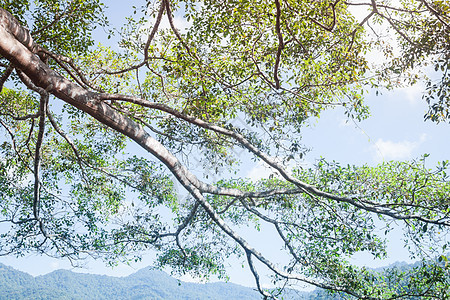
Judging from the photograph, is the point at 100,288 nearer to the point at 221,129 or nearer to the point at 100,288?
the point at 100,288

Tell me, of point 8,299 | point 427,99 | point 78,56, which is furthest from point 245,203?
point 8,299

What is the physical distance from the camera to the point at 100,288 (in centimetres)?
15262

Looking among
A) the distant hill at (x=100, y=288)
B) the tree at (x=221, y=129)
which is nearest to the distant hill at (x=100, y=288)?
the distant hill at (x=100, y=288)

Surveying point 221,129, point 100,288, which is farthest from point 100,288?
point 221,129

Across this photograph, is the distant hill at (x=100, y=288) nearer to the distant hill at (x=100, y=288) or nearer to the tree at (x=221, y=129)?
the distant hill at (x=100, y=288)

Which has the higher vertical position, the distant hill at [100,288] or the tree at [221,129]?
the distant hill at [100,288]

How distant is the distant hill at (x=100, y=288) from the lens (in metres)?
112

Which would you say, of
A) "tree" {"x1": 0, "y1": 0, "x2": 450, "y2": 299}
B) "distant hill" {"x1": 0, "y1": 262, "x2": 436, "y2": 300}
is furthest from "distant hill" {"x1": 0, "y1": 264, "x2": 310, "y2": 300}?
"tree" {"x1": 0, "y1": 0, "x2": 450, "y2": 299}

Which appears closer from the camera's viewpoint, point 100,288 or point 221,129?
point 221,129

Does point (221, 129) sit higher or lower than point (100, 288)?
lower

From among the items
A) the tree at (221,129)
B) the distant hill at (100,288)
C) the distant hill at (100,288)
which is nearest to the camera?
the tree at (221,129)

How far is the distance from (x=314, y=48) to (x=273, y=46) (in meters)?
0.69

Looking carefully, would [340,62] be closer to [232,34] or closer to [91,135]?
[232,34]

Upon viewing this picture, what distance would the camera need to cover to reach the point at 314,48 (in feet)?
18.6
